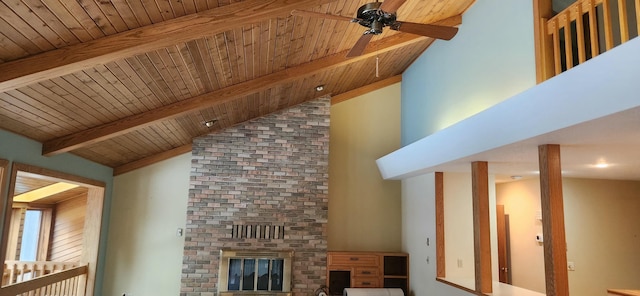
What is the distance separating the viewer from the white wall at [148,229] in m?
6.95

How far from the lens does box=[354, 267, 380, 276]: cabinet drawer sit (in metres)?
6.94

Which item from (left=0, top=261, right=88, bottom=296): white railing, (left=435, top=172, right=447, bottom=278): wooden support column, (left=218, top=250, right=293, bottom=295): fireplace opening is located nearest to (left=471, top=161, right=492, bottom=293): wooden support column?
(left=435, top=172, right=447, bottom=278): wooden support column

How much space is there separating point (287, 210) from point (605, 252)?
4.77 m

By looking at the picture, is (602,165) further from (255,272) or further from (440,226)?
(255,272)

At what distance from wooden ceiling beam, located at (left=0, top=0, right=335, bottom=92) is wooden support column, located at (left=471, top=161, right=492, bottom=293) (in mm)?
2943

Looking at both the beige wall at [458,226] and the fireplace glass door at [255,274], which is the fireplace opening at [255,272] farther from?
the beige wall at [458,226]

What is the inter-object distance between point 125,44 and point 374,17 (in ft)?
6.14

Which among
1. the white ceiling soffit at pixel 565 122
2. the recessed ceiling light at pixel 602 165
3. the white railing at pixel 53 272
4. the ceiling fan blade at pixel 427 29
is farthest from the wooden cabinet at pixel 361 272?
the ceiling fan blade at pixel 427 29

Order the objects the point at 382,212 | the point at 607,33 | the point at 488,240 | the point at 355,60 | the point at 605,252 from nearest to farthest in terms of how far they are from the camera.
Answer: the point at 607,33 → the point at 488,240 → the point at 355,60 → the point at 605,252 → the point at 382,212

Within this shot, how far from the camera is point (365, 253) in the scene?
701cm

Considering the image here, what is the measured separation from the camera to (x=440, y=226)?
19.4 ft

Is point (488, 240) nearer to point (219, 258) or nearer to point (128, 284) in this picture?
point (219, 258)

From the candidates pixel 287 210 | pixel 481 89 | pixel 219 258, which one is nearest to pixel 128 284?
pixel 219 258

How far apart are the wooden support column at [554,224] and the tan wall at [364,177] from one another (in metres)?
4.10
